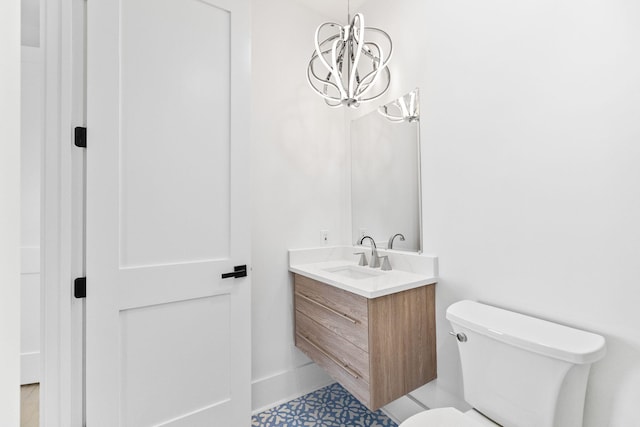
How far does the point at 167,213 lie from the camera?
143 centimetres

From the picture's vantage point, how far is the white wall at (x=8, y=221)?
0.39 meters

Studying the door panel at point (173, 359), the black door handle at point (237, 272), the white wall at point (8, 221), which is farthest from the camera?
the black door handle at point (237, 272)

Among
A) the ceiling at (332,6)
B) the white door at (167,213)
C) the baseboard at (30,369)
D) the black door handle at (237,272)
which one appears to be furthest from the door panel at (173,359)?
the ceiling at (332,6)

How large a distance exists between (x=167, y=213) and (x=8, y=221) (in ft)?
3.44

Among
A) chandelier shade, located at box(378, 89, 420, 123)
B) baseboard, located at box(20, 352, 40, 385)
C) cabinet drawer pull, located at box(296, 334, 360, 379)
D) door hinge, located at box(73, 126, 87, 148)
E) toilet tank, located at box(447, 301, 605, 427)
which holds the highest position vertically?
chandelier shade, located at box(378, 89, 420, 123)

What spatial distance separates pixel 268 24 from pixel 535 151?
1.75 m

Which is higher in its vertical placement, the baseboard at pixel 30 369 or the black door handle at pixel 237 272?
the black door handle at pixel 237 272

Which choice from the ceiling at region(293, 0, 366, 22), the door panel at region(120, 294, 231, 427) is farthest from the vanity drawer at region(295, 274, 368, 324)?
the ceiling at region(293, 0, 366, 22)

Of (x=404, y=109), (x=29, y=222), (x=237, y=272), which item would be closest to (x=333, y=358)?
(x=237, y=272)

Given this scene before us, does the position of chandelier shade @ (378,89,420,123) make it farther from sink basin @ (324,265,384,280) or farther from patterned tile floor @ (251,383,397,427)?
patterned tile floor @ (251,383,397,427)

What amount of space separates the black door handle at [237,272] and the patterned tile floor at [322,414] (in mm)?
915

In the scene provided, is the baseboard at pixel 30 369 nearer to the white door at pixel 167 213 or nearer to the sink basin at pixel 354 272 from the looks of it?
the white door at pixel 167 213

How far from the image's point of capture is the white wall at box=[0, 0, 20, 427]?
39 cm

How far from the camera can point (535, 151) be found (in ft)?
4.05
